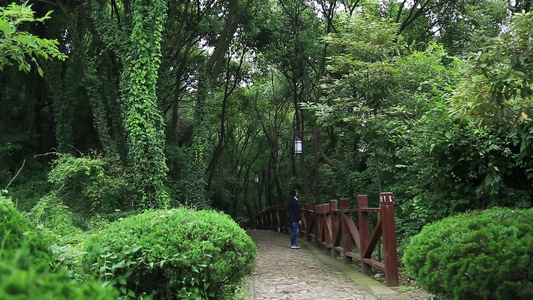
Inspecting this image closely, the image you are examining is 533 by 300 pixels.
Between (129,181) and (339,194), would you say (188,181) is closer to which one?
(129,181)

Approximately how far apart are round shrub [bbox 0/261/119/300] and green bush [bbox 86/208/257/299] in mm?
2529

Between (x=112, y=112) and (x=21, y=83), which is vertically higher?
(x=21, y=83)

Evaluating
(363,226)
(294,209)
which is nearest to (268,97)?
(294,209)

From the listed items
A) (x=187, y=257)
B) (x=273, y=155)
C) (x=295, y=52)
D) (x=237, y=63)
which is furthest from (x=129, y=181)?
(x=273, y=155)

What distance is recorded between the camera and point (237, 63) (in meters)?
22.4

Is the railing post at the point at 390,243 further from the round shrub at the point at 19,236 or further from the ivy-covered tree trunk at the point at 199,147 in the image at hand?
the ivy-covered tree trunk at the point at 199,147

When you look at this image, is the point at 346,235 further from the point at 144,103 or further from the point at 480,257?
the point at 144,103

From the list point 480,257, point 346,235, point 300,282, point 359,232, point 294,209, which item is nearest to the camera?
point 480,257

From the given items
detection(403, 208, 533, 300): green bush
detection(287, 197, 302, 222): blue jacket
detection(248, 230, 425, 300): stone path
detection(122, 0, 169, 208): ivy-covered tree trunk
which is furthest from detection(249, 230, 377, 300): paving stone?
detection(122, 0, 169, 208): ivy-covered tree trunk

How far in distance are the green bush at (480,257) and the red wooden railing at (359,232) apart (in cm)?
170

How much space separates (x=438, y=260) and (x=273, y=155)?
2222 centimetres

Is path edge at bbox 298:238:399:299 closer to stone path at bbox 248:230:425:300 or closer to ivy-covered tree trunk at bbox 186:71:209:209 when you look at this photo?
stone path at bbox 248:230:425:300

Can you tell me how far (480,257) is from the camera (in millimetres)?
3482

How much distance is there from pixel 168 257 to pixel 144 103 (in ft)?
26.0
